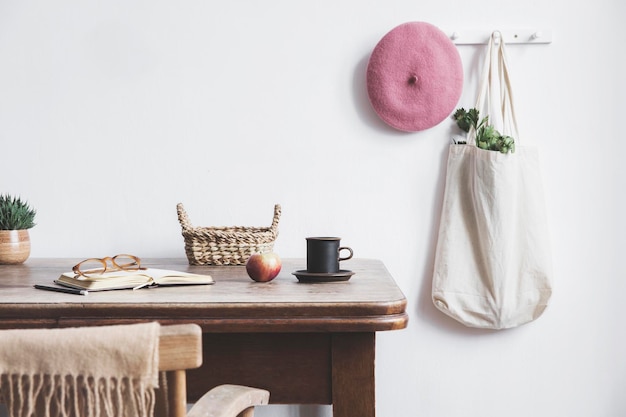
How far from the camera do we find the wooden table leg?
3.93ft

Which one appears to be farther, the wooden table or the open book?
the open book

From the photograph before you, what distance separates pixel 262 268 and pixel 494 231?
0.72 metres

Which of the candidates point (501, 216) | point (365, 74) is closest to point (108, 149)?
point (365, 74)

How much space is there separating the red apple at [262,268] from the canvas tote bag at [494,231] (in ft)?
2.04

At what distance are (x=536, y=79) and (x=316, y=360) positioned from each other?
1.11m

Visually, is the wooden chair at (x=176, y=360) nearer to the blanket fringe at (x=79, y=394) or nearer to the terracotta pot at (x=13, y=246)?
the blanket fringe at (x=79, y=394)

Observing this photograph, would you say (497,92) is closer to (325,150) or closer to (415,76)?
(415,76)

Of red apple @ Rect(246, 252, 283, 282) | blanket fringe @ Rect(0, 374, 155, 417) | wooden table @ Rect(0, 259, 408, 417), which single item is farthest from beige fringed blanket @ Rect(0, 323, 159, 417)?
red apple @ Rect(246, 252, 283, 282)

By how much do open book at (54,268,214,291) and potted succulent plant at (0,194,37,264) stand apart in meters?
0.39

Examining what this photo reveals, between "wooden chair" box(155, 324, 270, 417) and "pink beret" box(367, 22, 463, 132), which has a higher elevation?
"pink beret" box(367, 22, 463, 132)

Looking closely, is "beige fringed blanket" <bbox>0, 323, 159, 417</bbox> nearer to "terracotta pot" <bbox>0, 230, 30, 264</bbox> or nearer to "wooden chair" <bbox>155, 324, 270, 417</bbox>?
"wooden chair" <bbox>155, 324, 270, 417</bbox>

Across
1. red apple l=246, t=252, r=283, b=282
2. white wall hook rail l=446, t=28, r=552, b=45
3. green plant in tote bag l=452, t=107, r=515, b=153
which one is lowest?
red apple l=246, t=252, r=283, b=282

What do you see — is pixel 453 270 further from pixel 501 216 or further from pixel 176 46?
pixel 176 46

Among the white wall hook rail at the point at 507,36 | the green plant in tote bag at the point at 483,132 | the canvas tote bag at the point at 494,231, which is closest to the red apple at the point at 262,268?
the canvas tote bag at the point at 494,231
